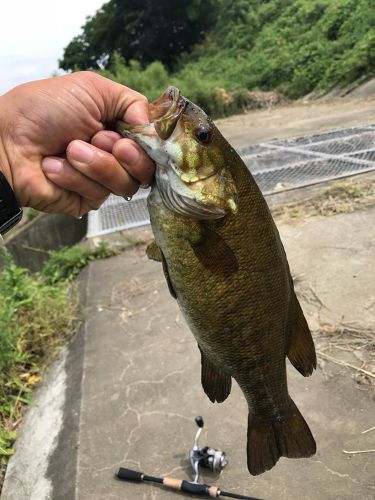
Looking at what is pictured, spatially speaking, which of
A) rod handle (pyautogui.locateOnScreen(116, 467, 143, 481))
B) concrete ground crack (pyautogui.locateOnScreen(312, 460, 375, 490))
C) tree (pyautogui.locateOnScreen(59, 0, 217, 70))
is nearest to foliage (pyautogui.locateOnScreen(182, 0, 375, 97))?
tree (pyautogui.locateOnScreen(59, 0, 217, 70))

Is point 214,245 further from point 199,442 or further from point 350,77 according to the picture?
point 350,77

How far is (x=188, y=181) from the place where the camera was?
64.7 inches

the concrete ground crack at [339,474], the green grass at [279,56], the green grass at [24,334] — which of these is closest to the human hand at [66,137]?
the concrete ground crack at [339,474]

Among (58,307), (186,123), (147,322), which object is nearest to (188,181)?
(186,123)

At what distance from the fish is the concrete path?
94 cm

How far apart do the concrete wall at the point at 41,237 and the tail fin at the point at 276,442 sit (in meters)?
7.71

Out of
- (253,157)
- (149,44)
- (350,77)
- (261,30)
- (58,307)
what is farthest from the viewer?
(149,44)

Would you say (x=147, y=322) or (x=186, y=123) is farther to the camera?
(x=147, y=322)

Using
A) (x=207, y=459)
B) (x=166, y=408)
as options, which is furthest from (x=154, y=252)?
(x=166, y=408)

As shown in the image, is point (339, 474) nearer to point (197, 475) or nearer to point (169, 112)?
point (197, 475)

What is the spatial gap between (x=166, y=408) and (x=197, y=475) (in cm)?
73

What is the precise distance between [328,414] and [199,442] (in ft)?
2.63

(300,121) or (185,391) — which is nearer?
(185,391)

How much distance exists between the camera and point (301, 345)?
1854mm
